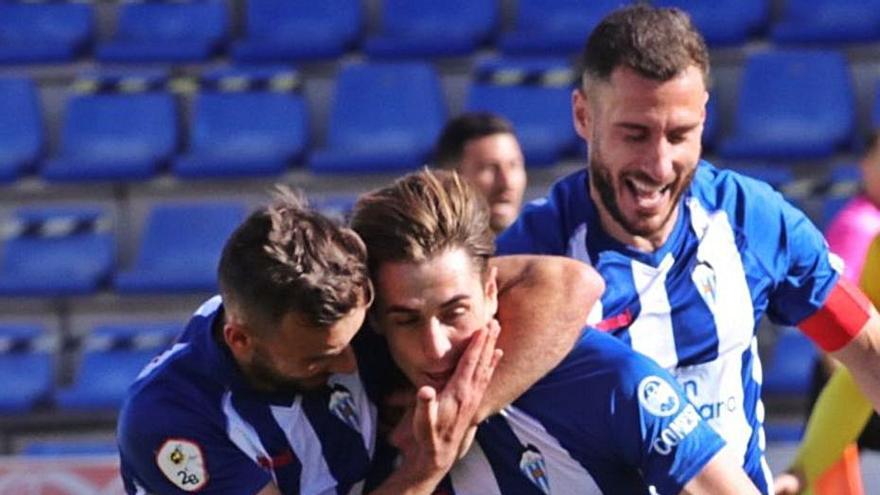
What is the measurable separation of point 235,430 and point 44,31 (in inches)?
228

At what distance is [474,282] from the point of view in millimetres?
3035

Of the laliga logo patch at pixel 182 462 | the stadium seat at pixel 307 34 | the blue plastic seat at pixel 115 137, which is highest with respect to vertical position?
the laliga logo patch at pixel 182 462

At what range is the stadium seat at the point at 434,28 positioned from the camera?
8242 mm

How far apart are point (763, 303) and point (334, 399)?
940 mm

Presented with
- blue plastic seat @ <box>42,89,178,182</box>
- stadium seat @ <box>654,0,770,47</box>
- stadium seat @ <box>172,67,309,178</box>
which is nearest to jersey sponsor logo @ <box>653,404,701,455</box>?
stadium seat @ <box>654,0,770,47</box>

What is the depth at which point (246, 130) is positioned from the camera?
27.2ft

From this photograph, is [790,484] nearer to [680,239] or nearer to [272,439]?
[680,239]

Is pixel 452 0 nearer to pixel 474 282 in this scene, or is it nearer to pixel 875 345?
pixel 875 345

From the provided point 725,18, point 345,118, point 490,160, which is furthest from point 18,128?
point 490,160

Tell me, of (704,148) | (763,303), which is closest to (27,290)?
(704,148)

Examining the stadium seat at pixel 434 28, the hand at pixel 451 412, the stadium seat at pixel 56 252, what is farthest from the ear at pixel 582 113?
the stadium seat at pixel 56 252

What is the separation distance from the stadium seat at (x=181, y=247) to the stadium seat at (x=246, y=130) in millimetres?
173

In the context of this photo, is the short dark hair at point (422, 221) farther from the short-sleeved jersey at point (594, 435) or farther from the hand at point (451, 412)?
the short-sleeved jersey at point (594, 435)

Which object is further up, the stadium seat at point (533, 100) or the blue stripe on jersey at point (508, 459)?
the blue stripe on jersey at point (508, 459)
